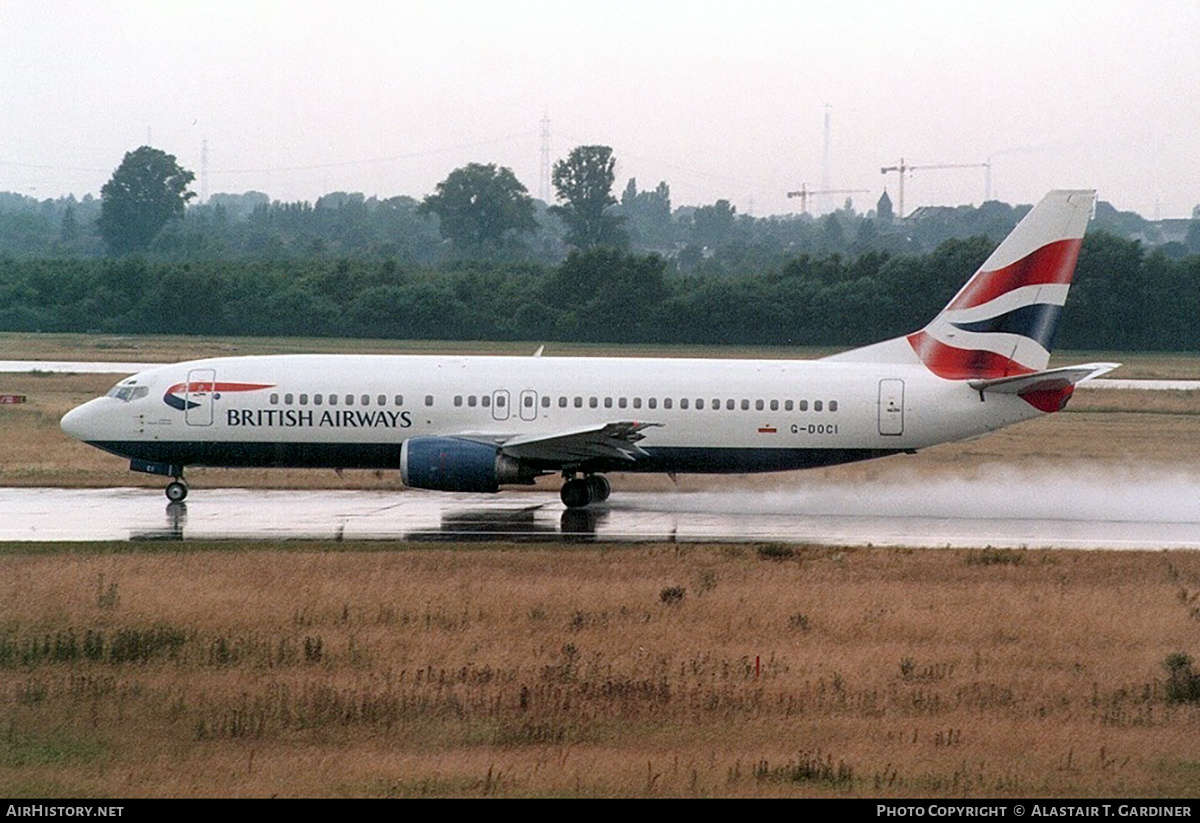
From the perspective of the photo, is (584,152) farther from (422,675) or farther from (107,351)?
(422,675)

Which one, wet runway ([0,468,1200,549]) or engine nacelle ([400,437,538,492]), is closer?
wet runway ([0,468,1200,549])

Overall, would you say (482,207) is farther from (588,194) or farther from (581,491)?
(581,491)

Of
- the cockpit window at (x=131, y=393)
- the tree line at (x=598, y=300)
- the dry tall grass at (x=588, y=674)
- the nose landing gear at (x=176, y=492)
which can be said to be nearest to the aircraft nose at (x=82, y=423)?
the cockpit window at (x=131, y=393)

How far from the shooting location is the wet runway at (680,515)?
99.1ft

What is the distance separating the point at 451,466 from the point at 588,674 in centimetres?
1431

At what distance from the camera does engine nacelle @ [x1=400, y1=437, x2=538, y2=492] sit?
3247cm

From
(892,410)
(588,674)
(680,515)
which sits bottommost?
(680,515)

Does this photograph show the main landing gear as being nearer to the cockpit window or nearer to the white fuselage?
the white fuselage

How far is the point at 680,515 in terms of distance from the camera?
33.8 metres

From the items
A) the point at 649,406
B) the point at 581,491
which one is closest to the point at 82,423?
the point at 581,491

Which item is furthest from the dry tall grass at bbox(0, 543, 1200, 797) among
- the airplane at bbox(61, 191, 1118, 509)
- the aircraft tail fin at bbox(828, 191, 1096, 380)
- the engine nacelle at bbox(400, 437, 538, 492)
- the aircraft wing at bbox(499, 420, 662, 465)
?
the aircraft tail fin at bbox(828, 191, 1096, 380)

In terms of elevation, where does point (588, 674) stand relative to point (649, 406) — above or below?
below

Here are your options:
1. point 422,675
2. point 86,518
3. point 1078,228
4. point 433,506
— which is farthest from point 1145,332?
point 422,675

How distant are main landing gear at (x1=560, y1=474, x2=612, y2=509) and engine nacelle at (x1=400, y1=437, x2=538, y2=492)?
219 cm
